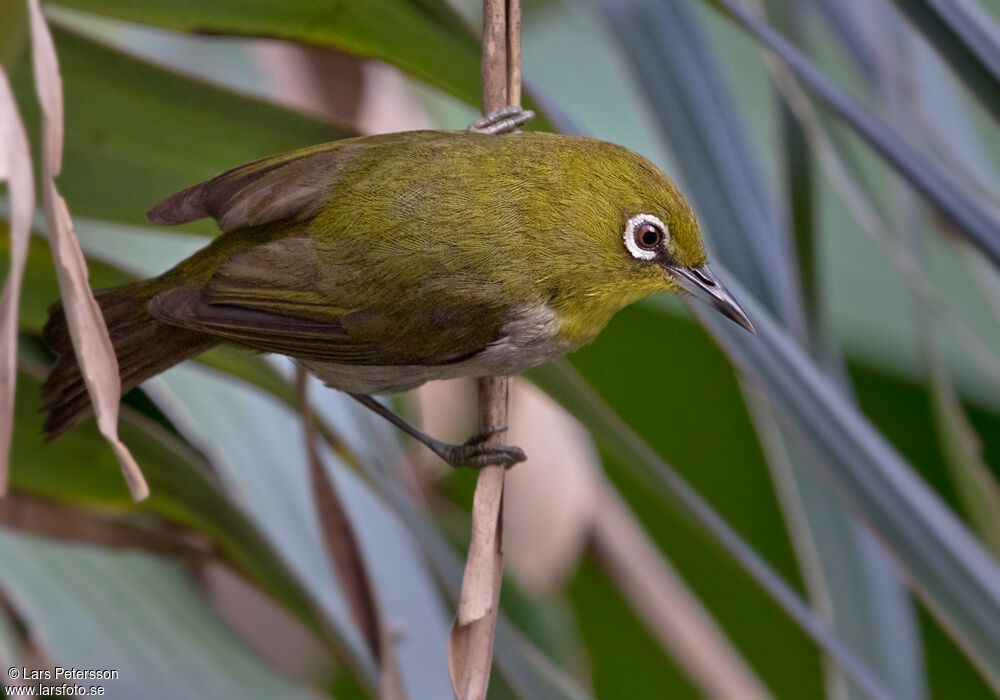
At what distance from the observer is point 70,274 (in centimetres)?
102

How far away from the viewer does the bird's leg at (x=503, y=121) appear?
1.74 meters

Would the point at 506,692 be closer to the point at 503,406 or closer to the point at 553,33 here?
the point at 503,406

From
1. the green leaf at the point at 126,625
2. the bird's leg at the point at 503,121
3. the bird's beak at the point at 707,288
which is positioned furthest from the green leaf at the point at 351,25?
the green leaf at the point at 126,625

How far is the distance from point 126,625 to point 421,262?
0.94 meters

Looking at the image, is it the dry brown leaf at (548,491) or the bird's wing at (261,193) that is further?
the dry brown leaf at (548,491)

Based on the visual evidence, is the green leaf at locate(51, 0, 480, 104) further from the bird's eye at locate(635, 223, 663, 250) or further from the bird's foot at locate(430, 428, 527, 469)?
the bird's foot at locate(430, 428, 527, 469)

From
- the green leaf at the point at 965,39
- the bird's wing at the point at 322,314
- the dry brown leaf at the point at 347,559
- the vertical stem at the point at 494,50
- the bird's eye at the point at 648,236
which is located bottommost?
the dry brown leaf at the point at 347,559

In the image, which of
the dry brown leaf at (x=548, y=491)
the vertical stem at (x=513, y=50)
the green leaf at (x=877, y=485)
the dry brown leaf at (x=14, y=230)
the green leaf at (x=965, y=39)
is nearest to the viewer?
the dry brown leaf at (x=14, y=230)

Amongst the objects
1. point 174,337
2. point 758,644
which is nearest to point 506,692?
point 174,337

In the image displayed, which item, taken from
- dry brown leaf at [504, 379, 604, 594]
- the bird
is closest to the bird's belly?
the bird

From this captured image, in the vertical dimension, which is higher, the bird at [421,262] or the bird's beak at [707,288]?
the bird at [421,262]

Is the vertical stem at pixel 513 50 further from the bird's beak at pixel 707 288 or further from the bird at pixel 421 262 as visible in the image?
the bird's beak at pixel 707 288

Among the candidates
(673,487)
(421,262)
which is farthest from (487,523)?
(421,262)

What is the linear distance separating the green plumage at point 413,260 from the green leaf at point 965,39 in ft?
1.52
